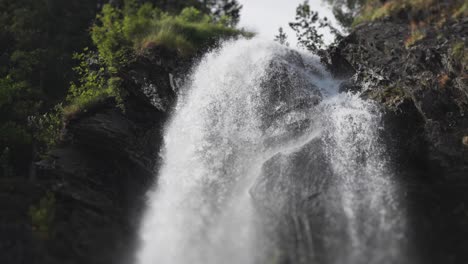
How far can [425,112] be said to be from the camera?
11.3 metres

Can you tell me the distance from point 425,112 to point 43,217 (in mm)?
9597

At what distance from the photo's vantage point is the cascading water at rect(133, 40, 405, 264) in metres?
8.88

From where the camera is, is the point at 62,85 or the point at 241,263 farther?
the point at 62,85

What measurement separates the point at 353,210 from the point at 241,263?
2605 mm

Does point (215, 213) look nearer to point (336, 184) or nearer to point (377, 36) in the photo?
point (336, 184)

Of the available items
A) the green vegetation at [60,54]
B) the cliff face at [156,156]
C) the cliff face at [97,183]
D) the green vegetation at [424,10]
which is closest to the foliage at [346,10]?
the green vegetation at [424,10]

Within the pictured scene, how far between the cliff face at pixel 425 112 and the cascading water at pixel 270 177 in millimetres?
629

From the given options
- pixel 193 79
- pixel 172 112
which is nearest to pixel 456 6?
pixel 193 79

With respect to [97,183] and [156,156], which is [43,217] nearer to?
[97,183]

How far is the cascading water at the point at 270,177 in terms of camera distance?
888 cm

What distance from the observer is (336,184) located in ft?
32.0

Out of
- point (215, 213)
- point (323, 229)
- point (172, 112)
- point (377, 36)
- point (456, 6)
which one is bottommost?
point (323, 229)

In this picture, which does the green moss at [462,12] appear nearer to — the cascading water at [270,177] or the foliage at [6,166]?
the cascading water at [270,177]

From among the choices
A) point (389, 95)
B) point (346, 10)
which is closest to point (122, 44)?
point (389, 95)
